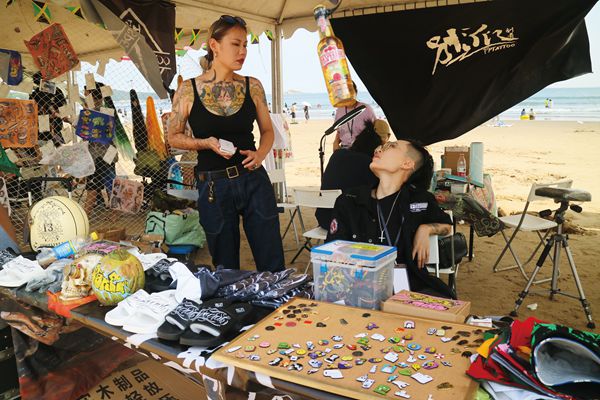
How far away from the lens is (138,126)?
5.61 metres

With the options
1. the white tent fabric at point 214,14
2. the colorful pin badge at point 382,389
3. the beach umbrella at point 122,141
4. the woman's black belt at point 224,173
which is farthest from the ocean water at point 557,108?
the colorful pin badge at point 382,389

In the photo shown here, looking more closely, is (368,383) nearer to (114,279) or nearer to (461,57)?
(114,279)

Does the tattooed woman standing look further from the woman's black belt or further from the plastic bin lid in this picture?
the plastic bin lid

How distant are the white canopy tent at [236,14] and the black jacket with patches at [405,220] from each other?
1.59 metres

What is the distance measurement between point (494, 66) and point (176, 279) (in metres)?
3.79

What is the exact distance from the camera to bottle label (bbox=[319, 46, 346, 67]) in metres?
2.26

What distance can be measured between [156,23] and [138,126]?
1663 millimetres

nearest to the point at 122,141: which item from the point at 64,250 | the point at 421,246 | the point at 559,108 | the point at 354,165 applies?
the point at 354,165

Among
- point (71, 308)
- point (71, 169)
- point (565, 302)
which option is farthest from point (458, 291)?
point (71, 169)

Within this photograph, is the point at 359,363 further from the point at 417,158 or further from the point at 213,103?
the point at 213,103

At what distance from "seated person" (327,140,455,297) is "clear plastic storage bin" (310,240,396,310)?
678 mm

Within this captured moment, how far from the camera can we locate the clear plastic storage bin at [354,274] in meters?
1.33

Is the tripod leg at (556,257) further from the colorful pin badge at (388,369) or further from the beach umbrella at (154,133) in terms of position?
the beach umbrella at (154,133)

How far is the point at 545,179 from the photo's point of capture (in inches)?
357
